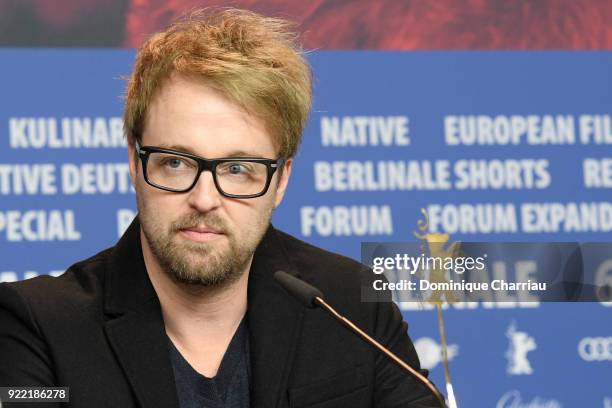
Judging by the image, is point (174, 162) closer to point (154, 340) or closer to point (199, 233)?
point (199, 233)

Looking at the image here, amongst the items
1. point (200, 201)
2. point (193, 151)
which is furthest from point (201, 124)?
point (200, 201)

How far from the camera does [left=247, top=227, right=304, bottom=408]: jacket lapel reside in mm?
2131

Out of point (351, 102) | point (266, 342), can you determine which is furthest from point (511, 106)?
point (266, 342)

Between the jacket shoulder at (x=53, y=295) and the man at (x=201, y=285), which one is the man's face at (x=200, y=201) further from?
the jacket shoulder at (x=53, y=295)

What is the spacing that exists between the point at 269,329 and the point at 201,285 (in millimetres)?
189

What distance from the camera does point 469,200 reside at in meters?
3.29

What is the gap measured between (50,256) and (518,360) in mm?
1474

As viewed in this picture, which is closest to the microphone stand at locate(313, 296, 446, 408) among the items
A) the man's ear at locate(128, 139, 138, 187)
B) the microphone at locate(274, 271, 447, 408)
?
the microphone at locate(274, 271, 447, 408)

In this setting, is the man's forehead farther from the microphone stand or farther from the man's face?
the microphone stand

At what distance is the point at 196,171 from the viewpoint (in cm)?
203

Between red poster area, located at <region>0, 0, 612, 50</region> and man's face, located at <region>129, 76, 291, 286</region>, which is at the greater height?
red poster area, located at <region>0, 0, 612, 50</region>

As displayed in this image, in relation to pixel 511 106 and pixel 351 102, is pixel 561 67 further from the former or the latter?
pixel 351 102

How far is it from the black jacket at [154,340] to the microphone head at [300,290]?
1.25 feet

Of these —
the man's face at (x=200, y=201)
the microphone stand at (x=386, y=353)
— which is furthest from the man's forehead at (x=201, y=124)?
the microphone stand at (x=386, y=353)
